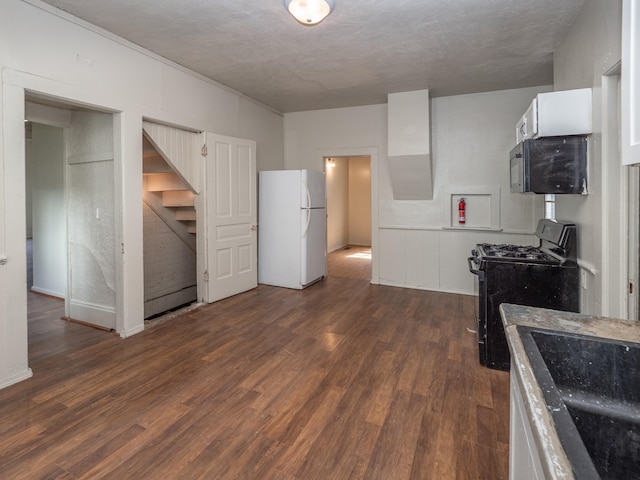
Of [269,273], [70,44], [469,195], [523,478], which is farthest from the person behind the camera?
[269,273]

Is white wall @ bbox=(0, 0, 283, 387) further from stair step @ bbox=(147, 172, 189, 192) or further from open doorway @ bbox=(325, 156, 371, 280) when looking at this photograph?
open doorway @ bbox=(325, 156, 371, 280)

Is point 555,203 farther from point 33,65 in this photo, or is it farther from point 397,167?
point 33,65

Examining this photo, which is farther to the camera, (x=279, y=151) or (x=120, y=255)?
(x=279, y=151)

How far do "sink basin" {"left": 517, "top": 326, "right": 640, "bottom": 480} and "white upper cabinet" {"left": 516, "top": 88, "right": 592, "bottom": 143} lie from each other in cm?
185

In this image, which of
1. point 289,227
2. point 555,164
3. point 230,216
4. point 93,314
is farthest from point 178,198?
point 555,164

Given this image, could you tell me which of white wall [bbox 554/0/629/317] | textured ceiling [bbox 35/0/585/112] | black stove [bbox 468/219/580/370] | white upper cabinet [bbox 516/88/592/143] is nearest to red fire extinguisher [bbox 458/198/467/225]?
textured ceiling [bbox 35/0/585/112]

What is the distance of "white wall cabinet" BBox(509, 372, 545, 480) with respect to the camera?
715 millimetres

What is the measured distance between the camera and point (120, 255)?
3.13 meters

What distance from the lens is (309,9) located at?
7.66 ft

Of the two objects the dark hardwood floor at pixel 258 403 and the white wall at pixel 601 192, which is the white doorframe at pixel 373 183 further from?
the white wall at pixel 601 192

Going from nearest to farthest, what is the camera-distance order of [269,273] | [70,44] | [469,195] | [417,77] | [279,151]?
[70,44] < [417,77] < [469,195] < [269,273] < [279,151]

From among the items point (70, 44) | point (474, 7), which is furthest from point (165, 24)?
point (474, 7)

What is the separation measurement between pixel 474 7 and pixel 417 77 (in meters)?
1.39

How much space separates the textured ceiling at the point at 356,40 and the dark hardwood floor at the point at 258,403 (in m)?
2.66
